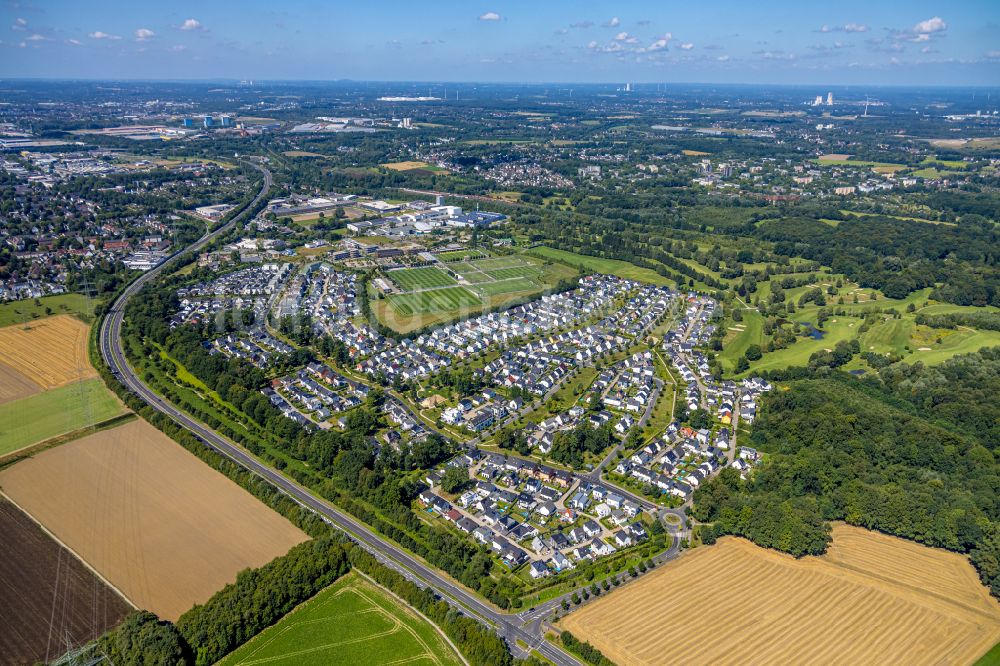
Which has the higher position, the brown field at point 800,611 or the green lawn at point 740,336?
the green lawn at point 740,336

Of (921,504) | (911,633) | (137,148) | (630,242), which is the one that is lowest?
(911,633)

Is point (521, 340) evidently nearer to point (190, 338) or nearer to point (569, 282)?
point (569, 282)

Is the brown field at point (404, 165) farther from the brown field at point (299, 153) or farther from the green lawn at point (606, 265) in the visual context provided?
the green lawn at point (606, 265)

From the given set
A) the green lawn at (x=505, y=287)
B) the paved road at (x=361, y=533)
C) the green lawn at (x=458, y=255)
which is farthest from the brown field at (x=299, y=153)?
the paved road at (x=361, y=533)

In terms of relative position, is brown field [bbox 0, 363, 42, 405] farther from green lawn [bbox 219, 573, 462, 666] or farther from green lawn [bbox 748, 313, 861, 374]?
green lawn [bbox 748, 313, 861, 374]

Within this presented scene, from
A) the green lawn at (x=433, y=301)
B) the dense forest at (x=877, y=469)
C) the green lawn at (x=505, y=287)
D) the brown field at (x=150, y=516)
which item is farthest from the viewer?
the green lawn at (x=505, y=287)

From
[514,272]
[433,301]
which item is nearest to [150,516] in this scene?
[433,301]

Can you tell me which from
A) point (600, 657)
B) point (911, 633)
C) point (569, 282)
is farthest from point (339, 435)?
point (569, 282)
